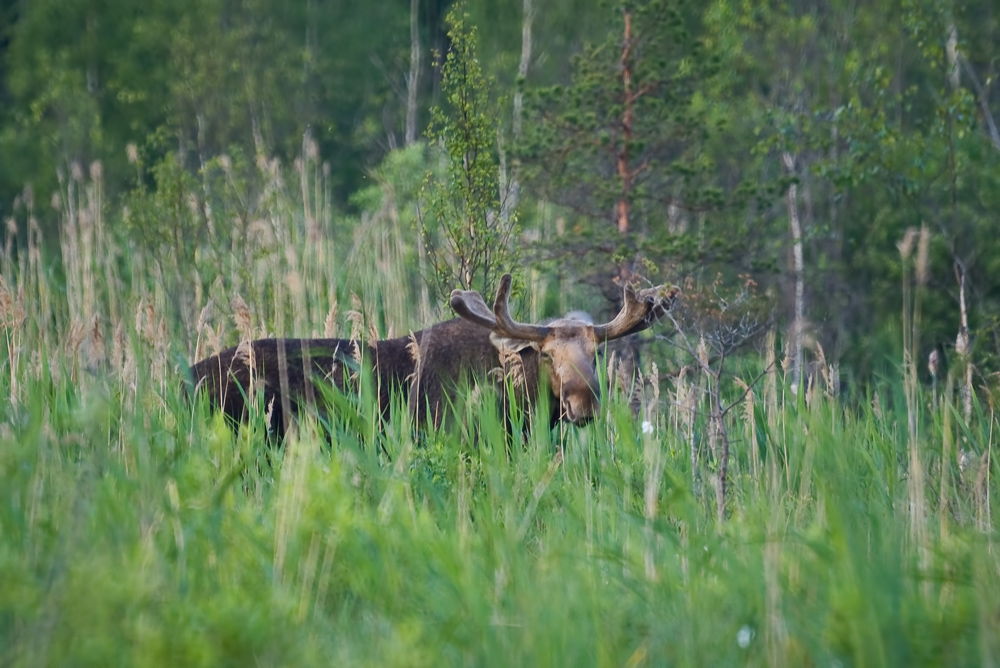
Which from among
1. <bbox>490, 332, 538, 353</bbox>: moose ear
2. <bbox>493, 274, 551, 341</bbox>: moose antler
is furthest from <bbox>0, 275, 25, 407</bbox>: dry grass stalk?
<bbox>490, 332, 538, 353</bbox>: moose ear

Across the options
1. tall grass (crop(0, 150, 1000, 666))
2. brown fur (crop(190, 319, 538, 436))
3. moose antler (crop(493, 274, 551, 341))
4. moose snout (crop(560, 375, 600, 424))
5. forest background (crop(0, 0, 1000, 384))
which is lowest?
tall grass (crop(0, 150, 1000, 666))

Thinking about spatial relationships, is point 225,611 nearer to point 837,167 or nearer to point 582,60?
point 582,60

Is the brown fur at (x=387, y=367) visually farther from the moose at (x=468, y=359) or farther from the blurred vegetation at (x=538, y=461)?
the blurred vegetation at (x=538, y=461)

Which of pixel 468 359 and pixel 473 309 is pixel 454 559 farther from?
pixel 468 359

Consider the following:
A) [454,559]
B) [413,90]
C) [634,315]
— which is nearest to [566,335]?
[634,315]

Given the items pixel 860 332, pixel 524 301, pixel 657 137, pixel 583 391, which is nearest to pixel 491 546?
pixel 583 391

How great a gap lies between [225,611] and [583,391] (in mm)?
3963

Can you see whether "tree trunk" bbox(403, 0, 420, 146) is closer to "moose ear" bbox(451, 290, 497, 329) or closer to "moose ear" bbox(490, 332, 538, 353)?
"moose ear" bbox(490, 332, 538, 353)

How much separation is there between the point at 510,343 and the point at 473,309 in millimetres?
375

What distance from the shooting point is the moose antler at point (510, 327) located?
6773 mm

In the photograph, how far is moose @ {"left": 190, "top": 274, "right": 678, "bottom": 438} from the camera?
6.57 meters

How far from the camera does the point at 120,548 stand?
322 centimetres

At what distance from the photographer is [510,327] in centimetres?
698

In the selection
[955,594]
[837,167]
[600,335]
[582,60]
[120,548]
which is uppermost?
[582,60]
